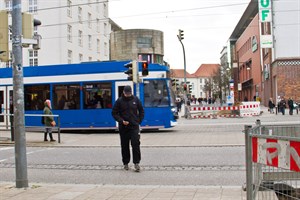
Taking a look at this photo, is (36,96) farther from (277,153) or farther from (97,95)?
(277,153)

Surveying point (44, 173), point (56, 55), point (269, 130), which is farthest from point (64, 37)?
point (269, 130)

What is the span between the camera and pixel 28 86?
833 inches

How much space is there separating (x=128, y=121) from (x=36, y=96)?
41.9 feet

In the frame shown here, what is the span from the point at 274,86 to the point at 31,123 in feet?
109

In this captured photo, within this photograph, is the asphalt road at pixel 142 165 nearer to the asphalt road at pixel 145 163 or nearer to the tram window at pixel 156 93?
the asphalt road at pixel 145 163

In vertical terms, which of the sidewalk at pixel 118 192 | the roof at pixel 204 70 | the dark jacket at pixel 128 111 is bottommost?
the sidewalk at pixel 118 192

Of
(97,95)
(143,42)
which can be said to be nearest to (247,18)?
(143,42)

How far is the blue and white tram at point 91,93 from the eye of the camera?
19.3 meters

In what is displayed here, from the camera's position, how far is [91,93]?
19984 millimetres

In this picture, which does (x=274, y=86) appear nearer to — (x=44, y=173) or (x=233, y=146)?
(x=233, y=146)

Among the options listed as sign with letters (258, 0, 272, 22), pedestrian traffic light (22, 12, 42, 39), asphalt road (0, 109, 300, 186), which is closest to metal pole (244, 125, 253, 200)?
asphalt road (0, 109, 300, 186)

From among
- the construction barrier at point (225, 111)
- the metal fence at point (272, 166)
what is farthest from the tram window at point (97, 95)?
the metal fence at point (272, 166)

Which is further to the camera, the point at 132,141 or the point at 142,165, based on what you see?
the point at 142,165

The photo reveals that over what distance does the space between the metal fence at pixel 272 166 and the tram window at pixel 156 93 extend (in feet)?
48.1
